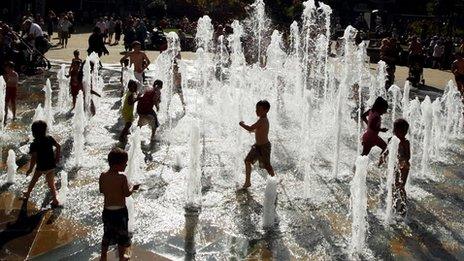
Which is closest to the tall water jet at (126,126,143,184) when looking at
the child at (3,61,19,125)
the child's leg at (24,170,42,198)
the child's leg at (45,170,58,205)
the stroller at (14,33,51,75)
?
the child's leg at (45,170,58,205)

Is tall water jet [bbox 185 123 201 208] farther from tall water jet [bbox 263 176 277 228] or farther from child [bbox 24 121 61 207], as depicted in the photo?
child [bbox 24 121 61 207]

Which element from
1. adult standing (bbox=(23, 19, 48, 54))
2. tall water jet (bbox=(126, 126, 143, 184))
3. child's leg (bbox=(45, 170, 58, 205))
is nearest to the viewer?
child's leg (bbox=(45, 170, 58, 205))

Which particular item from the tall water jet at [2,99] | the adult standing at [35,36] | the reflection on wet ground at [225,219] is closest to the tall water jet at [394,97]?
the reflection on wet ground at [225,219]

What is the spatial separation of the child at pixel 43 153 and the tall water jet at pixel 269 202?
267 centimetres

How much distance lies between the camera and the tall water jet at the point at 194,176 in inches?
285

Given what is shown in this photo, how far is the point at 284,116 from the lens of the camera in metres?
13.3

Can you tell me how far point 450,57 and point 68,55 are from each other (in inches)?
709

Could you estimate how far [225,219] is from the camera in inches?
264

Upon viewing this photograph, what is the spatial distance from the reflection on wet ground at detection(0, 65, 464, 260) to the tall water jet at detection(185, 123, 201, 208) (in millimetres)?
143

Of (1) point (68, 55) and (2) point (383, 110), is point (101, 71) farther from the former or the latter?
(2) point (383, 110)

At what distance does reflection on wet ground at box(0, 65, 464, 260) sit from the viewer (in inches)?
231

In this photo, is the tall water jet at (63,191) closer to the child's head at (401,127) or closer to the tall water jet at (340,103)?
the tall water jet at (340,103)

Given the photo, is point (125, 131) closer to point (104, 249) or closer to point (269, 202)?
point (269, 202)

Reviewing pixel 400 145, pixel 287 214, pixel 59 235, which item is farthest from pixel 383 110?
pixel 59 235
